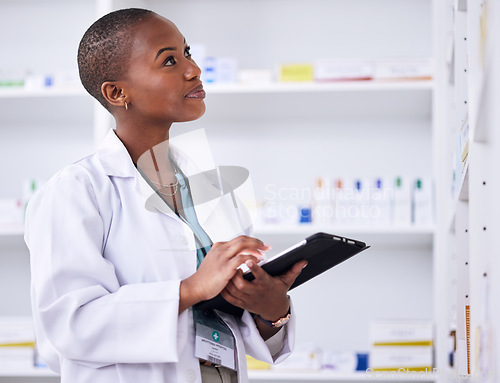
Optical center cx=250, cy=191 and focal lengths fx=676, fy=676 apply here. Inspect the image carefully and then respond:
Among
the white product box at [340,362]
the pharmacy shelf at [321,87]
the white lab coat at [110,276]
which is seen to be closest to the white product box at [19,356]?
the white product box at [340,362]

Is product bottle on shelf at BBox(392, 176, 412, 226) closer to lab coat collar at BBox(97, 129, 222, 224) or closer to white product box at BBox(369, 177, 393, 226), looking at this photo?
white product box at BBox(369, 177, 393, 226)

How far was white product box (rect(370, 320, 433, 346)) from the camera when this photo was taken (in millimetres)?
2473

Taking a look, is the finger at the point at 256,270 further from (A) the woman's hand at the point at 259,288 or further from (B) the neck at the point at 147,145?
(B) the neck at the point at 147,145

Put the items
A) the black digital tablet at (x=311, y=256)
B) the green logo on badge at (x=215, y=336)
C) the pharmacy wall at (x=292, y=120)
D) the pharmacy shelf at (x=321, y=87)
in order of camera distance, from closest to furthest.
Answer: the black digital tablet at (x=311, y=256) → the green logo on badge at (x=215, y=336) → the pharmacy shelf at (x=321, y=87) → the pharmacy wall at (x=292, y=120)

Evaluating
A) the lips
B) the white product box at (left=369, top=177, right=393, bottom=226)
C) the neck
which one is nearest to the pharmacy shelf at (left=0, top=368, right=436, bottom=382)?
the white product box at (left=369, top=177, right=393, bottom=226)

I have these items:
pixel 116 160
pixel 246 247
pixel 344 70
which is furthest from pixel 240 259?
pixel 344 70

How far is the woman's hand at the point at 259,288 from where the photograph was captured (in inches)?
43.9

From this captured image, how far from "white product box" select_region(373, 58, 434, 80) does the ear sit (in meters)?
1.52

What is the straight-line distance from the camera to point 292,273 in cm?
115

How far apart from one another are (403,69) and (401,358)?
3.59ft

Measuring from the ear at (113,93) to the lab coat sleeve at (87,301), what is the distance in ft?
0.83

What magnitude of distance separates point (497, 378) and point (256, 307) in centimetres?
49

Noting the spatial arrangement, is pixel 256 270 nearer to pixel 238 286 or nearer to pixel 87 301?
pixel 238 286

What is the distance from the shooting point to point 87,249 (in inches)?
43.8
